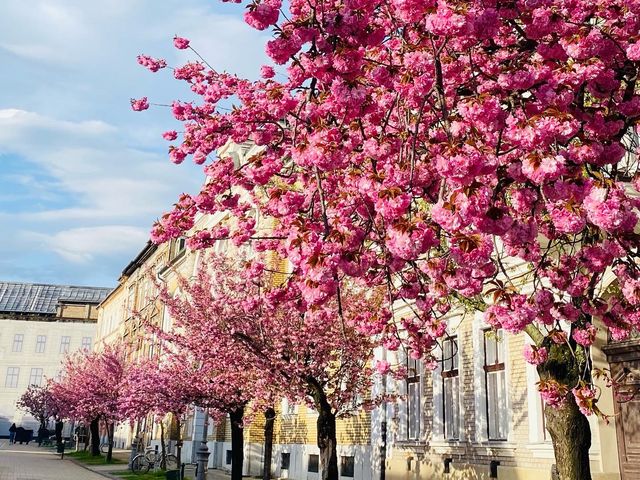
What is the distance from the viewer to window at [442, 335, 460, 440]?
48.8 feet

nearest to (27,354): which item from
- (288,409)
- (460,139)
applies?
(288,409)

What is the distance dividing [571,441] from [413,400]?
8748 mm

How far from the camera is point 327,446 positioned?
43.0 ft

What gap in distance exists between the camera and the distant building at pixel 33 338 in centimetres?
7625

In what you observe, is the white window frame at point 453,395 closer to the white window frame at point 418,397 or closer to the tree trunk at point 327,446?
the white window frame at point 418,397

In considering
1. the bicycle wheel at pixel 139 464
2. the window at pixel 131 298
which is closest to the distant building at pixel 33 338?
the window at pixel 131 298

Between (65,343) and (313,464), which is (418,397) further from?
(65,343)

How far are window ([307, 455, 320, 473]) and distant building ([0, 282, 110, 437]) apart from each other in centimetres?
5783

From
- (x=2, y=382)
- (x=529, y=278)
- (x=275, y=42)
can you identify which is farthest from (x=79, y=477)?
(x=2, y=382)

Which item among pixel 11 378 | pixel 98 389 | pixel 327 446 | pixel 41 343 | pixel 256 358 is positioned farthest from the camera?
pixel 41 343

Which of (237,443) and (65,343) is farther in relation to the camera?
(65,343)

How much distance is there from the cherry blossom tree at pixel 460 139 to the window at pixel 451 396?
23.6 ft

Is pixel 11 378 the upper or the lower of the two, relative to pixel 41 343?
lower

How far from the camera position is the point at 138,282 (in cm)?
5650
